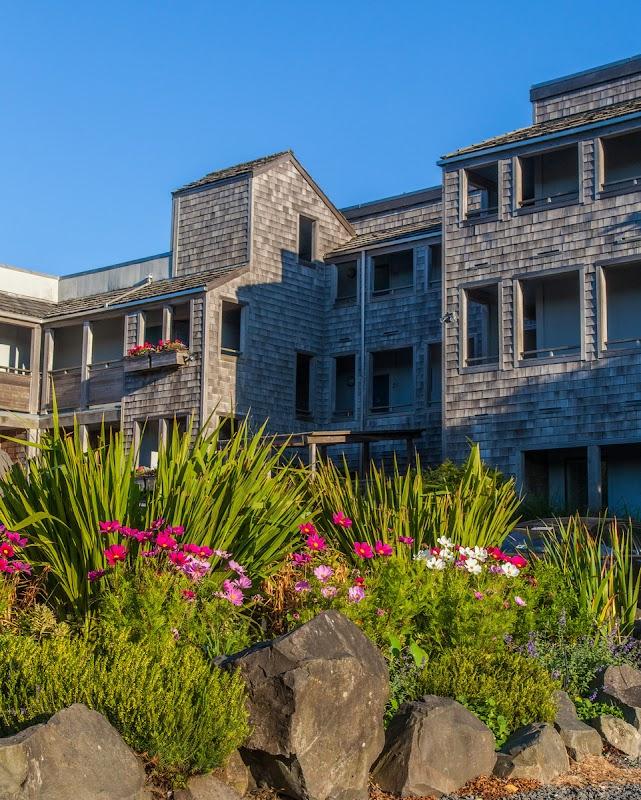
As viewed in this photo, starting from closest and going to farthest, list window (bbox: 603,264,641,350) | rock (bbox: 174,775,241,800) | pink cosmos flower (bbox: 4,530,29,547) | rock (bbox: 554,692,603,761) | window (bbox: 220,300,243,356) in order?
rock (bbox: 174,775,241,800)
pink cosmos flower (bbox: 4,530,29,547)
rock (bbox: 554,692,603,761)
window (bbox: 603,264,641,350)
window (bbox: 220,300,243,356)

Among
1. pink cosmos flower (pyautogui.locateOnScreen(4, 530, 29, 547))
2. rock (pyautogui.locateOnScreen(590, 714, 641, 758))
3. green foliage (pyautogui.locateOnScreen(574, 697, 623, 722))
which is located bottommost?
rock (pyautogui.locateOnScreen(590, 714, 641, 758))

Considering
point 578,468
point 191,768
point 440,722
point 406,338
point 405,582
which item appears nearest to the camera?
point 191,768

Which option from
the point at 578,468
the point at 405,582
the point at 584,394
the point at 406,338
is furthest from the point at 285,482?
the point at 406,338

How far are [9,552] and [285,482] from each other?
2.42m

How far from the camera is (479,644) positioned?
8883 millimetres

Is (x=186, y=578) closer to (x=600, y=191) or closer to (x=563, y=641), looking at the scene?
(x=563, y=641)

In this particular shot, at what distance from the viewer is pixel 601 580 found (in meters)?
11.3

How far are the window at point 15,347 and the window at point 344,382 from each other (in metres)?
8.88

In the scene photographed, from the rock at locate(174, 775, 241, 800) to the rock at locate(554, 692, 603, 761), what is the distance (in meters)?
3.01

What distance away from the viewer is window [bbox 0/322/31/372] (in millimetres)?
33344

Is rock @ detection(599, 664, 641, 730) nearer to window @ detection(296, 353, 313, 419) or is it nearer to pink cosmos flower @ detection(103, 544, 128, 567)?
pink cosmos flower @ detection(103, 544, 128, 567)

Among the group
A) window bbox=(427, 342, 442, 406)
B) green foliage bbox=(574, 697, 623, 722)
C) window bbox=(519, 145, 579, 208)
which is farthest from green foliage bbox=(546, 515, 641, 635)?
window bbox=(427, 342, 442, 406)

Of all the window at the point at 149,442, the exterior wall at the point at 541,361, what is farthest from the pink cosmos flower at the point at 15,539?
the window at the point at 149,442

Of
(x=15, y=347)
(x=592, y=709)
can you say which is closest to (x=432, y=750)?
(x=592, y=709)
